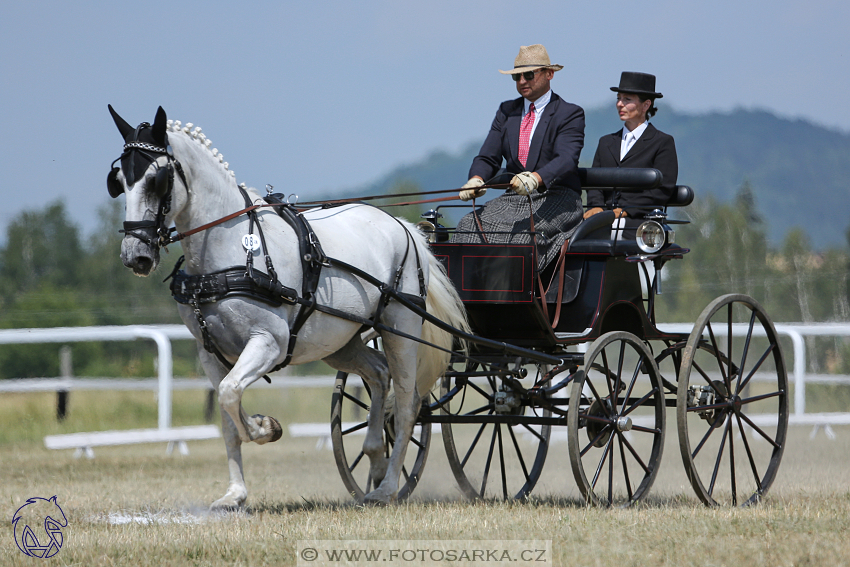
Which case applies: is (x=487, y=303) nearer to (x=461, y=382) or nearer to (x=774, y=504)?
(x=461, y=382)

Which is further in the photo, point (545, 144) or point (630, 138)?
point (630, 138)

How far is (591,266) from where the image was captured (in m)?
6.49

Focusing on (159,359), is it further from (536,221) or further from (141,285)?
(141,285)

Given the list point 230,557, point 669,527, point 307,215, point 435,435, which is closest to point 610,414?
point 669,527

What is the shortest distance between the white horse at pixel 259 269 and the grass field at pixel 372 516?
1.91 feet

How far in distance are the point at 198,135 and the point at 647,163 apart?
3.32 m

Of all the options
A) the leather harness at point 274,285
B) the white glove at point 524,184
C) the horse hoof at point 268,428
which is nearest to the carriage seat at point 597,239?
the white glove at point 524,184

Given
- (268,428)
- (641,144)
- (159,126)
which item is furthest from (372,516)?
(641,144)

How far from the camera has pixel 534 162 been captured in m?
6.86

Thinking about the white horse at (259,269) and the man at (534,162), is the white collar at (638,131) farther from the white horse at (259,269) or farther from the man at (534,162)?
the white horse at (259,269)

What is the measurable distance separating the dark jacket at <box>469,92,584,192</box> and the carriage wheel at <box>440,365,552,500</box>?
1.39 meters

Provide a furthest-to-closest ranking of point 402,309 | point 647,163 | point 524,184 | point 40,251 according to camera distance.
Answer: point 40,251, point 647,163, point 402,309, point 524,184

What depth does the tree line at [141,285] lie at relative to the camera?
3828 cm

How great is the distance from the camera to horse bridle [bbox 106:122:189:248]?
200 inches
